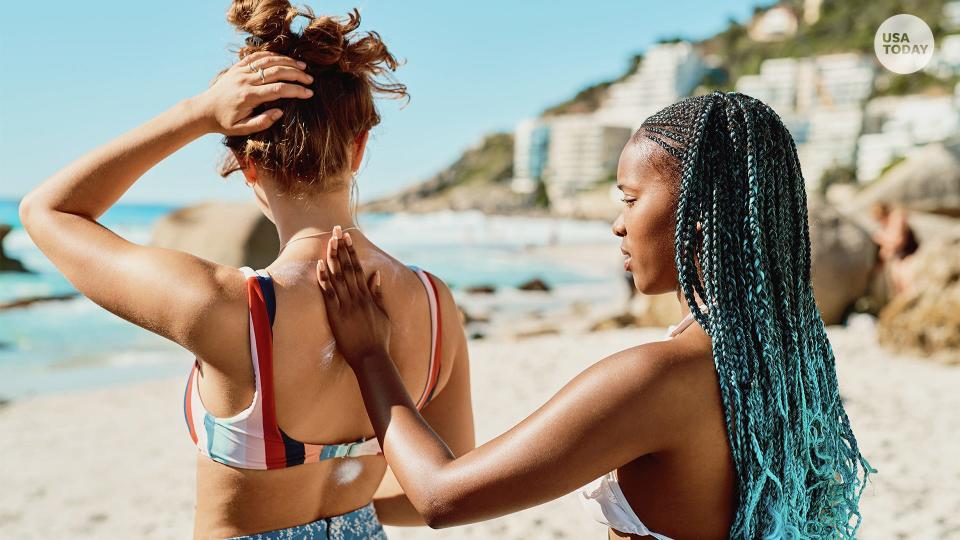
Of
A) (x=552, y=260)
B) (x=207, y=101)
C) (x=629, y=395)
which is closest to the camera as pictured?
(x=629, y=395)

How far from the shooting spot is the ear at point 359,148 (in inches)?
69.2

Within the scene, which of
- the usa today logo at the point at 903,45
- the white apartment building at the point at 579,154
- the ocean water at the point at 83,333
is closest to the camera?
the usa today logo at the point at 903,45

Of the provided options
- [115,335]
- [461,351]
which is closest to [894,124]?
[115,335]

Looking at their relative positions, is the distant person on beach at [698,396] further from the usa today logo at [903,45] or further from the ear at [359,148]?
the usa today logo at [903,45]

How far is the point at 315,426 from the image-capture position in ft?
5.37

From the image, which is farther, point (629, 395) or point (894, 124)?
point (894, 124)

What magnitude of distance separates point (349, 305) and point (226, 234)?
9956mm

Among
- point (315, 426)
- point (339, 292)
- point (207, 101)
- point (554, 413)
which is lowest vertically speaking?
point (315, 426)

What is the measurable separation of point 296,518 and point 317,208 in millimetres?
668

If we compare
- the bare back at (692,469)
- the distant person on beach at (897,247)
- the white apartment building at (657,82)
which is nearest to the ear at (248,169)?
the bare back at (692,469)

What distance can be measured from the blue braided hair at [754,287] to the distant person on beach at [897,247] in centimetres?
929

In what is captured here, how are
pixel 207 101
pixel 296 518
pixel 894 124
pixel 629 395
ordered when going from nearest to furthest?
pixel 629 395 → pixel 207 101 → pixel 296 518 → pixel 894 124

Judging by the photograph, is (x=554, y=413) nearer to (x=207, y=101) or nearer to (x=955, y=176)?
(x=207, y=101)

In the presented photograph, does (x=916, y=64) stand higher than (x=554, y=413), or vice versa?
(x=916, y=64)
